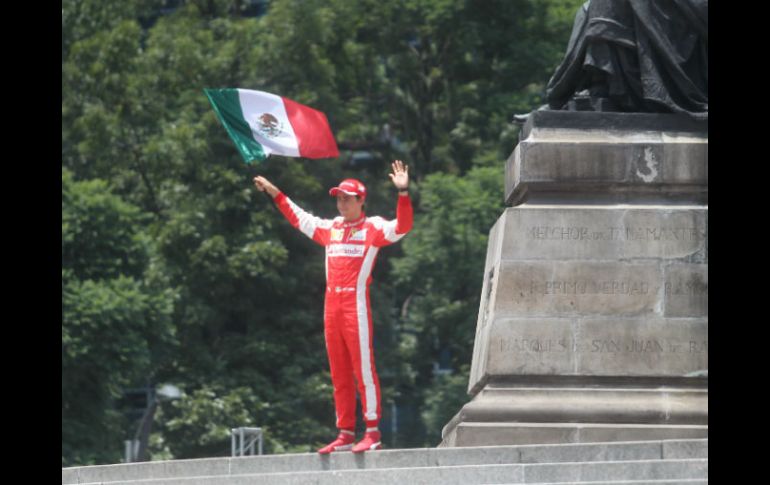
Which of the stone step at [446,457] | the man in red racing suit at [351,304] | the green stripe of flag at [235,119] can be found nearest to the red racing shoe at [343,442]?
the man in red racing suit at [351,304]

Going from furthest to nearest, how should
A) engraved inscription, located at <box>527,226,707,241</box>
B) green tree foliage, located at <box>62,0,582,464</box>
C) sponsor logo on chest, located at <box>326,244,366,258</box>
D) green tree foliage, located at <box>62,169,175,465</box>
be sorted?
green tree foliage, located at <box>62,0,582,464</box> → green tree foliage, located at <box>62,169,175,465</box> → engraved inscription, located at <box>527,226,707,241</box> → sponsor logo on chest, located at <box>326,244,366,258</box>

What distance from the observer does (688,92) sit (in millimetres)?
16375

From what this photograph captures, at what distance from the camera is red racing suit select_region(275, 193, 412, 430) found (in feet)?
49.4

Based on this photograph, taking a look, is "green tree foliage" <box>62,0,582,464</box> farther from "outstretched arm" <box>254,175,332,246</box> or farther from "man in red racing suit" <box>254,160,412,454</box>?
"man in red racing suit" <box>254,160,412,454</box>

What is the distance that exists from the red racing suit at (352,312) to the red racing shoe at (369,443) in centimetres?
29

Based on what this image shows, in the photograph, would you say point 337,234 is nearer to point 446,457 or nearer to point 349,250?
point 349,250

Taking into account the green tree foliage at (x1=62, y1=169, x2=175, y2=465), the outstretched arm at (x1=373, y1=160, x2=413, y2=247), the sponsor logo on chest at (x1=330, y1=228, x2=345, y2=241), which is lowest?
the green tree foliage at (x1=62, y1=169, x2=175, y2=465)

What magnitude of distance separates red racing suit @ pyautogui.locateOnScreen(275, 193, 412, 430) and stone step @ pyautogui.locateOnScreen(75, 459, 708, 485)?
4.83 feet

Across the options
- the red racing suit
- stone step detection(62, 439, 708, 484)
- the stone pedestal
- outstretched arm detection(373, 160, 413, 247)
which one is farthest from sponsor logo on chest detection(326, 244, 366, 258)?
stone step detection(62, 439, 708, 484)

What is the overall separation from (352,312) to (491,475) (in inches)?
89.4

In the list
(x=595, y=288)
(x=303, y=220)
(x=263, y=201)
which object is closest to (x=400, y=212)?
(x=303, y=220)

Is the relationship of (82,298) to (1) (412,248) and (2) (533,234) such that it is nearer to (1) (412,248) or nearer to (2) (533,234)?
(1) (412,248)
